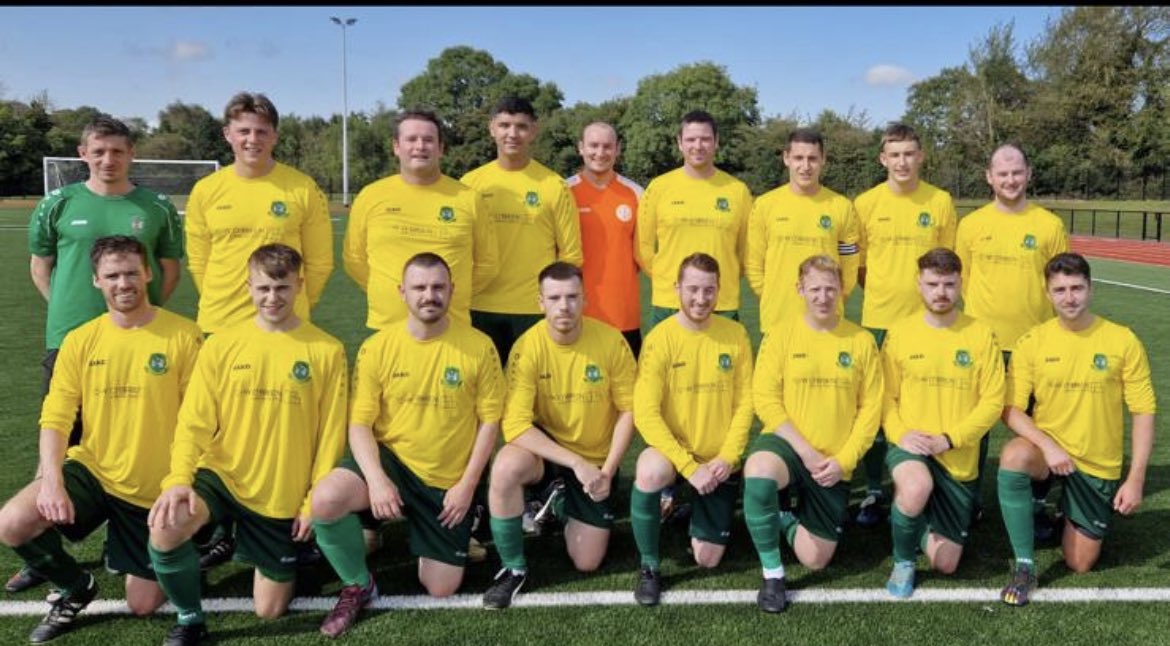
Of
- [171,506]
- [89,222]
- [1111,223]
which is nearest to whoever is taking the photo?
[171,506]

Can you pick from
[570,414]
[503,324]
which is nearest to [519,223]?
[503,324]

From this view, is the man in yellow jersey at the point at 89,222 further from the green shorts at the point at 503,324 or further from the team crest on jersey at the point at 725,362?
the team crest on jersey at the point at 725,362

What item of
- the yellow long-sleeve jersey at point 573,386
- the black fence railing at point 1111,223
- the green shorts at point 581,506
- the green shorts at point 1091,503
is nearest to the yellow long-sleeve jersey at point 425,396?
the yellow long-sleeve jersey at point 573,386

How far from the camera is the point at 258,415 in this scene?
3285mm

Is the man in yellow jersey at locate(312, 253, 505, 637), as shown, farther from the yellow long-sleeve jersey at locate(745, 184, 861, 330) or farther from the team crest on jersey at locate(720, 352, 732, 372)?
the yellow long-sleeve jersey at locate(745, 184, 861, 330)

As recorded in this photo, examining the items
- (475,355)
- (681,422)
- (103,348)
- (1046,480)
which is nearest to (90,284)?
(103,348)

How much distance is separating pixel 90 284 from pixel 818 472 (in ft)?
10.9

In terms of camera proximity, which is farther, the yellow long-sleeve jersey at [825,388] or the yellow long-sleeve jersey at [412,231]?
the yellow long-sleeve jersey at [412,231]

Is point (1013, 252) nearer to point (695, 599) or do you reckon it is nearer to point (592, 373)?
point (592, 373)

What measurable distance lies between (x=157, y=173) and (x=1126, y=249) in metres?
31.8

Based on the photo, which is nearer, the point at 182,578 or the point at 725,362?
the point at 182,578

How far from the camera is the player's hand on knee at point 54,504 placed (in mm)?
3092

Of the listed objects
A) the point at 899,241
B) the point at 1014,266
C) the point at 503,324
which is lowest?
the point at 503,324

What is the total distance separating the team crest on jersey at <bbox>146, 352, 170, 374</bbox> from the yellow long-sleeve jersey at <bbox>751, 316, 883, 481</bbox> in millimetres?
2441
